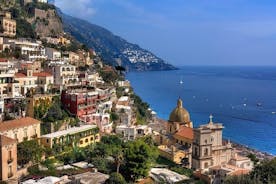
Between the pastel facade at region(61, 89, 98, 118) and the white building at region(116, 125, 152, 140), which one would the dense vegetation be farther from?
the white building at region(116, 125, 152, 140)

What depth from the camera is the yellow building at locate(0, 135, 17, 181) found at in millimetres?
25688

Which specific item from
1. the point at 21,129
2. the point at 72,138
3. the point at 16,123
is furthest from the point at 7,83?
the point at 72,138

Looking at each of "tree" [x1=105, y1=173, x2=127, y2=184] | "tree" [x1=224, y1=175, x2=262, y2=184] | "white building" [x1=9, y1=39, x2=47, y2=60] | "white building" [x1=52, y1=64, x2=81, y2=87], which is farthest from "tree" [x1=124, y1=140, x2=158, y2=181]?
"white building" [x1=9, y1=39, x2=47, y2=60]

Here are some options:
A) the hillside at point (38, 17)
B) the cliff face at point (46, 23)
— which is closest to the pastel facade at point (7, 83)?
the hillside at point (38, 17)

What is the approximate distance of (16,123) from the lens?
30078 millimetres

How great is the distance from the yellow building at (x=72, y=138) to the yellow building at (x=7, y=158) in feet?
14.4

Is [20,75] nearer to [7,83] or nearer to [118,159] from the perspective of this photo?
[7,83]

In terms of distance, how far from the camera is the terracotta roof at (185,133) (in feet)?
124

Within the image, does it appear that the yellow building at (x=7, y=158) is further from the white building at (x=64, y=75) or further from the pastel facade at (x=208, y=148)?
the pastel facade at (x=208, y=148)

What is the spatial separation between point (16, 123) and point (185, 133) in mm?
15664

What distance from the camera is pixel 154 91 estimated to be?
402 ft

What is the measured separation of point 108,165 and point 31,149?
5405 mm

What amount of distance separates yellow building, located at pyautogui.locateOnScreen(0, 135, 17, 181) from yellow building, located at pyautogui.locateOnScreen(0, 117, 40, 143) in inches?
79.8

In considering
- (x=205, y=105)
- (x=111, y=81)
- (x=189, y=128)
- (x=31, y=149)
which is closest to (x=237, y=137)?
(x=111, y=81)
